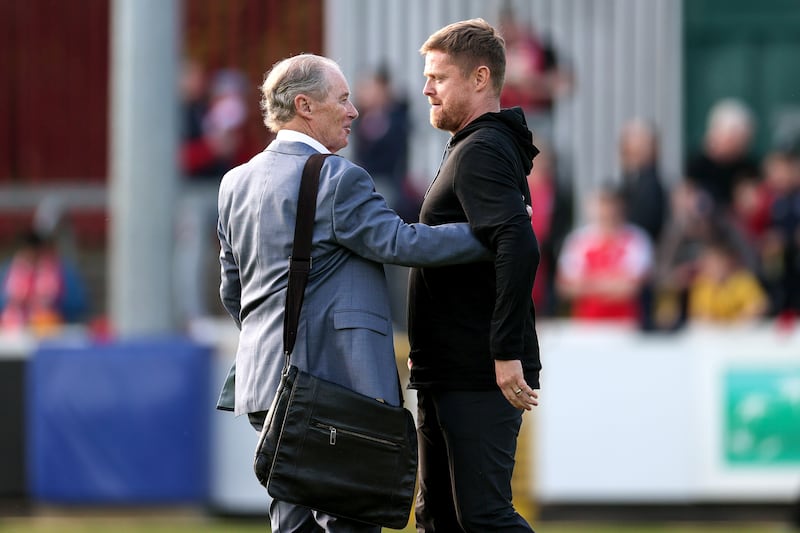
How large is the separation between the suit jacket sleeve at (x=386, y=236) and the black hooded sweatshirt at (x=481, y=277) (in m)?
0.08

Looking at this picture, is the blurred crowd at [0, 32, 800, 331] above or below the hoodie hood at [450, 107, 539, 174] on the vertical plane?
below

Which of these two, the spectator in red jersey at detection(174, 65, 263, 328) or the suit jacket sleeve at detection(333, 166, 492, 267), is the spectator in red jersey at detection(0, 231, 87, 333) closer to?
the spectator in red jersey at detection(174, 65, 263, 328)

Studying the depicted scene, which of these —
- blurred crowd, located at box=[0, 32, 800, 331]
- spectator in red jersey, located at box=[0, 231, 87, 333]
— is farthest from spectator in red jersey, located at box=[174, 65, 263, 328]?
spectator in red jersey, located at box=[0, 231, 87, 333]

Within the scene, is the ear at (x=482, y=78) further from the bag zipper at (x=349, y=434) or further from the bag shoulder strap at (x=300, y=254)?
the bag zipper at (x=349, y=434)

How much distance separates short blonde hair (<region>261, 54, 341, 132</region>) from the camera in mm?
4699

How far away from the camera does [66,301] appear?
1140cm

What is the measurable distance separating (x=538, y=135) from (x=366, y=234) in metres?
8.17

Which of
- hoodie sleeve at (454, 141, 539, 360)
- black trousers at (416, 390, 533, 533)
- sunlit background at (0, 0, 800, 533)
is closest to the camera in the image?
hoodie sleeve at (454, 141, 539, 360)

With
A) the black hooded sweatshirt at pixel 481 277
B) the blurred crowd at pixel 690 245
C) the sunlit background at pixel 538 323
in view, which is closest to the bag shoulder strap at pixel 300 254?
the black hooded sweatshirt at pixel 481 277

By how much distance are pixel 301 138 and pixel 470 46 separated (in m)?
0.58

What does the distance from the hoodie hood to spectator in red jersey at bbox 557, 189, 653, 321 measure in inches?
205

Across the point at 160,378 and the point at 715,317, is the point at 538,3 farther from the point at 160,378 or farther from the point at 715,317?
the point at 160,378

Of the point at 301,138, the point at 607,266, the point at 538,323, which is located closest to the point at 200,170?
the point at 538,323

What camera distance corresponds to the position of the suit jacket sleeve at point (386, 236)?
4.60m
